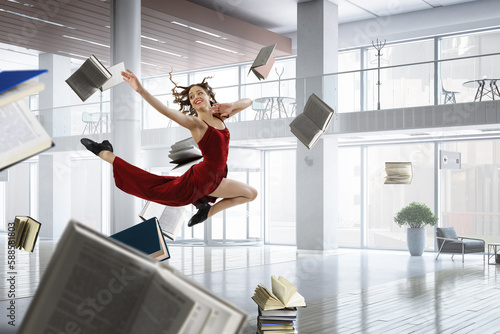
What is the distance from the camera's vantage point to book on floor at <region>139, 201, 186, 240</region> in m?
4.25

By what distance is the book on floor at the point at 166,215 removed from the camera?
425 cm

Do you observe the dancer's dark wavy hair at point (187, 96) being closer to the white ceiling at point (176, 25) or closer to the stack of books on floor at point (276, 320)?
the stack of books on floor at point (276, 320)

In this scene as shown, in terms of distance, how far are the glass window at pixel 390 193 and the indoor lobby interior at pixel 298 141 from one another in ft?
0.12

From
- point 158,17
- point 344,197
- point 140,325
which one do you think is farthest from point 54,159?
point 140,325

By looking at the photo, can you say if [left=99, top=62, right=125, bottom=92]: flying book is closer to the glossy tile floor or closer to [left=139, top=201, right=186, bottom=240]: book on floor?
[left=139, top=201, right=186, bottom=240]: book on floor

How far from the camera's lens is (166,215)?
4.38m

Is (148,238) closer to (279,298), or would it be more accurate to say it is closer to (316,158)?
(279,298)

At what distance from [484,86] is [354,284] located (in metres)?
4.79

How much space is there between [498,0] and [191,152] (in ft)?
36.5

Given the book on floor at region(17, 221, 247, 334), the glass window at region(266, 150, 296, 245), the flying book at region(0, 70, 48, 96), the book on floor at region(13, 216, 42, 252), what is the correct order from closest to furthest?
1. the book on floor at region(17, 221, 247, 334)
2. the flying book at region(0, 70, 48, 96)
3. the book on floor at region(13, 216, 42, 252)
4. the glass window at region(266, 150, 296, 245)

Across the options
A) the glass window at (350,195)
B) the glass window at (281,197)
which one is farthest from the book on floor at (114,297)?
the glass window at (281,197)

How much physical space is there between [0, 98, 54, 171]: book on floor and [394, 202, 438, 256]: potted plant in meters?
Answer: 11.7

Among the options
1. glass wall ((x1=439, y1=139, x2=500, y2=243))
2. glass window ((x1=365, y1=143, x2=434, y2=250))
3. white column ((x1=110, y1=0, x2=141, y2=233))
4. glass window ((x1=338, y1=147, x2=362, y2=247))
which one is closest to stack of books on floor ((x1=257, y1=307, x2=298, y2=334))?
white column ((x1=110, y1=0, x2=141, y2=233))

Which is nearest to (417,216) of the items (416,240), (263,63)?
(416,240)
